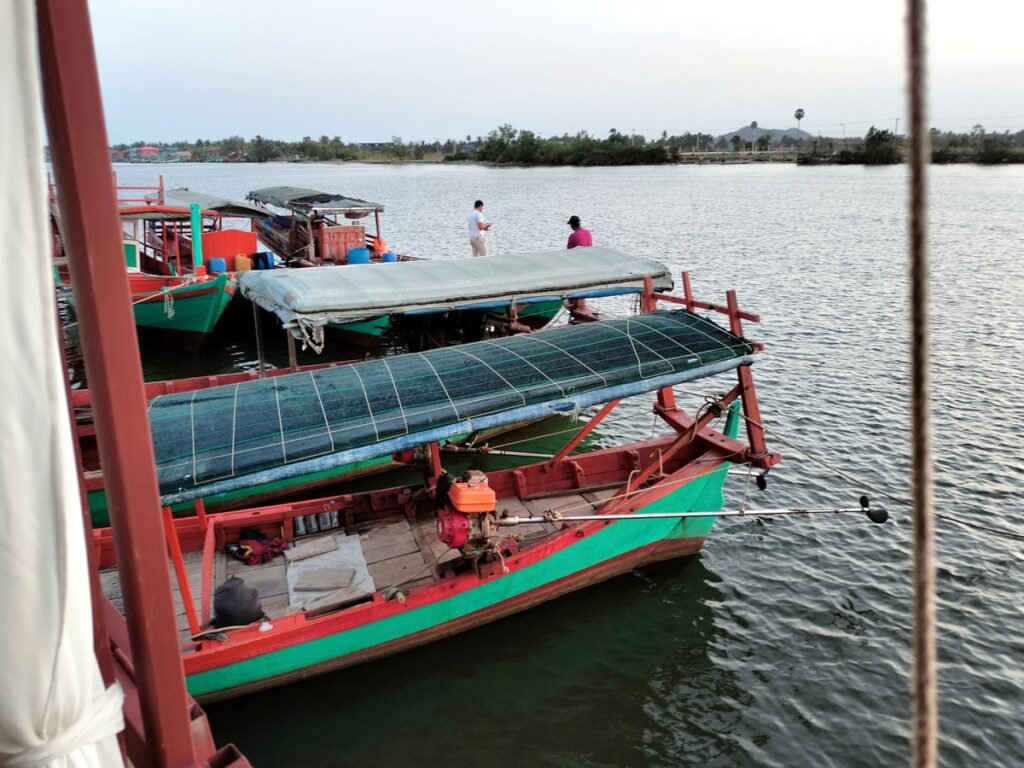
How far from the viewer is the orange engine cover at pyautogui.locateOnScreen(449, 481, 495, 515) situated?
22.1 ft

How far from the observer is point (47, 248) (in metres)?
2.08

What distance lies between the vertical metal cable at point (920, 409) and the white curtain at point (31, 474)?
2187 millimetres

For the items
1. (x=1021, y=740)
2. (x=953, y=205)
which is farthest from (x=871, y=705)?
(x=953, y=205)

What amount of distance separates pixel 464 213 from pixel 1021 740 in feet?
153

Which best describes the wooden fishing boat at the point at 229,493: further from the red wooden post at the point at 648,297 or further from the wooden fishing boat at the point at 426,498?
the red wooden post at the point at 648,297

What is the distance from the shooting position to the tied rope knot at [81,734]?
2150 millimetres

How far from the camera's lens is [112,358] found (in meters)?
2.59

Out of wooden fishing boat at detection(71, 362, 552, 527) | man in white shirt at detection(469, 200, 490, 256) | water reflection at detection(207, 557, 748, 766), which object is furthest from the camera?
man in white shirt at detection(469, 200, 490, 256)

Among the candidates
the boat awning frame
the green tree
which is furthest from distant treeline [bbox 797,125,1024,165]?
the boat awning frame

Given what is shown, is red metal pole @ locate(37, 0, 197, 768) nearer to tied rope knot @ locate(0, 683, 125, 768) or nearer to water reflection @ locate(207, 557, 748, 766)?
tied rope knot @ locate(0, 683, 125, 768)

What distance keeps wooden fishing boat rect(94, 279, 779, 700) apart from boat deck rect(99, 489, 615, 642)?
2 centimetres

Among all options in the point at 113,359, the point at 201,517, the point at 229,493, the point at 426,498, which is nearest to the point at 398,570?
the point at 426,498

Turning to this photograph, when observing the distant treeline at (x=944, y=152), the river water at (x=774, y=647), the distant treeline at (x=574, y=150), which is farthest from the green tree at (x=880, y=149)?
the river water at (x=774, y=647)

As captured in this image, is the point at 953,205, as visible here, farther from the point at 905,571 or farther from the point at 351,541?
the point at 351,541
